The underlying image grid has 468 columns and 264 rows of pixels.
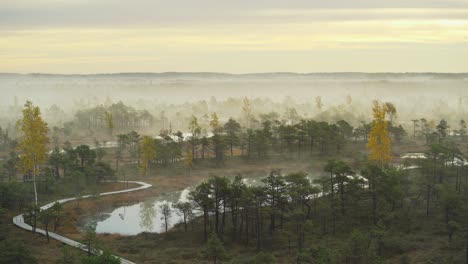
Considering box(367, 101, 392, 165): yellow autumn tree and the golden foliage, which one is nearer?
the golden foliage

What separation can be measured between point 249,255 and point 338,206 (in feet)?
44.6

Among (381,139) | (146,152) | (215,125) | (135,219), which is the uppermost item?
(381,139)

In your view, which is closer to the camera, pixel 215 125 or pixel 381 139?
pixel 381 139

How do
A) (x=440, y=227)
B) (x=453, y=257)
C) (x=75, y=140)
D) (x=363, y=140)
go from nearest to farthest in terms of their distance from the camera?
(x=453, y=257) → (x=440, y=227) → (x=363, y=140) → (x=75, y=140)

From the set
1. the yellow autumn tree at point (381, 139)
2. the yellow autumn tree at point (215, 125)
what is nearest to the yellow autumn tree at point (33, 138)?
the yellow autumn tree at point (381, 139)

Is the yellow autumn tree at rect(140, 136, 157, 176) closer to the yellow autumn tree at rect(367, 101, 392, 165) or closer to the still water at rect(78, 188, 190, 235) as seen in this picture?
the still water at rect(78, 188, 190, 235)

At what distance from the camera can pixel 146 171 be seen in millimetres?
86375

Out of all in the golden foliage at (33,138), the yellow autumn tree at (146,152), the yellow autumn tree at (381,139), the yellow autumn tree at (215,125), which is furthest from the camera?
the yellow autumn tree at (215,125)

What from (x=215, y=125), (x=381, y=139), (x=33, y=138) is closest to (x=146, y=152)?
(x=33, y=138)

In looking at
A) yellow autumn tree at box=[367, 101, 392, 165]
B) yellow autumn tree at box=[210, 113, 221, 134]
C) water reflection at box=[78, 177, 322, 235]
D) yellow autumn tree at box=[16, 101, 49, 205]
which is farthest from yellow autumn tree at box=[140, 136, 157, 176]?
yellow autumn tree at box=[367, 101, 392, 165]

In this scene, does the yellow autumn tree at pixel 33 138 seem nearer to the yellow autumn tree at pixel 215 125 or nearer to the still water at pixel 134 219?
the still water at pixel 134 219

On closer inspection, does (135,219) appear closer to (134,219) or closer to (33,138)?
(134,219)

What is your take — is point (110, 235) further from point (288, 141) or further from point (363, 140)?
point (363, 140)

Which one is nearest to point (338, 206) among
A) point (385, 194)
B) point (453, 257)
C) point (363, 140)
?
point (385, 194)
